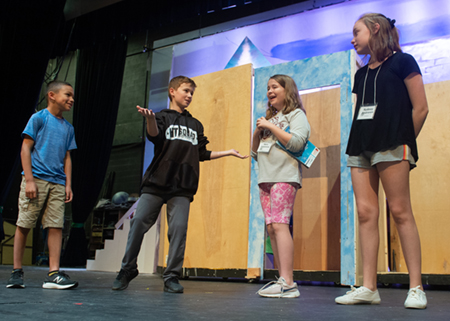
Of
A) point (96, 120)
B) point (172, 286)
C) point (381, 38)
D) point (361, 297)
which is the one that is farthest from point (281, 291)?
point (96, 120)

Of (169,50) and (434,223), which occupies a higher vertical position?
(169,50)

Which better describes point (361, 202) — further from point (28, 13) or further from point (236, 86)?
point (28, 13)

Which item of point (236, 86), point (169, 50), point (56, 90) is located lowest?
point (56, 90)

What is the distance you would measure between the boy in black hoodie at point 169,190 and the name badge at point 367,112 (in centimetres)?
88

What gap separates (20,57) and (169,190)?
3.29 m

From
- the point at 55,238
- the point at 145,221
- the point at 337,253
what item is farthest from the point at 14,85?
the point at 337,253

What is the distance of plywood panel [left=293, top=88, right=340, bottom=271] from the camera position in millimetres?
3609

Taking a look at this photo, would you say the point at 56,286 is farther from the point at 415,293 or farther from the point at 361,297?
the point at 415,293

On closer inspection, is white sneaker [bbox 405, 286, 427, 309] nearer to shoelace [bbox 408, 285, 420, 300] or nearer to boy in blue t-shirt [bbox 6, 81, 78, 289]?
shoelace [bbox 408, 285, 420, 300]

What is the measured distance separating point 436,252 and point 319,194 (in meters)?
1.00

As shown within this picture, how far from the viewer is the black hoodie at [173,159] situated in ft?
7.79

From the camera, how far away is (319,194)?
3682mm

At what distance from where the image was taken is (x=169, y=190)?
237cm

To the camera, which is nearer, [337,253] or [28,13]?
[337,253]
